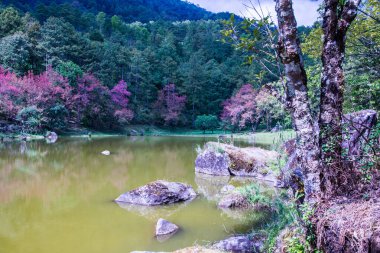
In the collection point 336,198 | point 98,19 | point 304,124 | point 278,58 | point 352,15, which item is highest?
point 98,19

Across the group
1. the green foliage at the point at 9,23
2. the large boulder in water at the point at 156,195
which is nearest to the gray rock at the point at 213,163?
the large boulder in water at the point at 156,195

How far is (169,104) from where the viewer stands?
34969 mm

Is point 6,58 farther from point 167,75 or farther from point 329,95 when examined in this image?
point 329,95

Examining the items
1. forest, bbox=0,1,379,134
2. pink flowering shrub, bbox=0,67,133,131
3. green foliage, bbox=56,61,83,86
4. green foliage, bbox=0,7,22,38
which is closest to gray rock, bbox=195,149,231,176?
forest, bbox=0,1,379,134

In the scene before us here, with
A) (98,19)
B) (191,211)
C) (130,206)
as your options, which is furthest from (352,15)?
(98,19)

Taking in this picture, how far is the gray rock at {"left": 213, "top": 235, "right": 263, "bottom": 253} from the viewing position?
169 inches

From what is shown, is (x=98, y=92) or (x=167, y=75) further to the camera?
(x=167, y=75)

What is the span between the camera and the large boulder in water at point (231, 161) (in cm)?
1034

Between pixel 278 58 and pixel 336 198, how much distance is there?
4.18 feet

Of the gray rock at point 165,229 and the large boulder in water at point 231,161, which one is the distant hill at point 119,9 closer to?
the large boulder in water at point 231,161

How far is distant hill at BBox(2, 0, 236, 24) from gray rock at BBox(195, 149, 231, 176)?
119 ft

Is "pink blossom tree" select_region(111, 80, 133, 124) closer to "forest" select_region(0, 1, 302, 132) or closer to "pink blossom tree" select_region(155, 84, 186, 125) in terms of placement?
"forest" select_region(0, 1, 302, 132)

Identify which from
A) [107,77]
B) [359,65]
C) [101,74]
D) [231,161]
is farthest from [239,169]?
[107,77]

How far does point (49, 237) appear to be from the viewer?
520 cm
